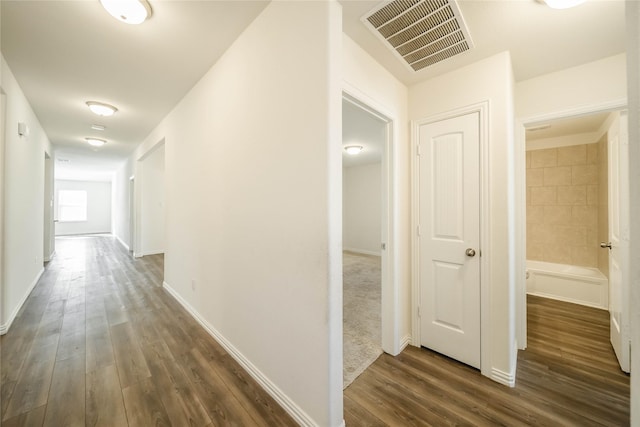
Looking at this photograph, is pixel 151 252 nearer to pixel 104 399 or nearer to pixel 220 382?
pixel 104 399

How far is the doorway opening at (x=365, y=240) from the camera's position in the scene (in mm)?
2166

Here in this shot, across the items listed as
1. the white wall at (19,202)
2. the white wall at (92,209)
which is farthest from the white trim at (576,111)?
the white wall at (92,209)

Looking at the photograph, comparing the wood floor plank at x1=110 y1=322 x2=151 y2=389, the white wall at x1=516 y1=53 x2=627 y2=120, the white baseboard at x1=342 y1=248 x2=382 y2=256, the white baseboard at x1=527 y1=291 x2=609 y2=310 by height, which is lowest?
the wood floor plank at x1=110 y1=322 x2=151 y2=389

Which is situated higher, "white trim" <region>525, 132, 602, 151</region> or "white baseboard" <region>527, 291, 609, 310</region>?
"white trim" <region>525, 132, 602, 151</region>

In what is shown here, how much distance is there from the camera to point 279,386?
5.28 feet

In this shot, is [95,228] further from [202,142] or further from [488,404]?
[488,404]

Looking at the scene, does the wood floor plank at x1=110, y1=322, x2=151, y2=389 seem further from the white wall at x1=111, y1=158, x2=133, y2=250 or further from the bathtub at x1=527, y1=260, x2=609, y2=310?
the white wall at x1=111, y1=158, x2=133, y2=250

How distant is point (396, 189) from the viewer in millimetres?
2172

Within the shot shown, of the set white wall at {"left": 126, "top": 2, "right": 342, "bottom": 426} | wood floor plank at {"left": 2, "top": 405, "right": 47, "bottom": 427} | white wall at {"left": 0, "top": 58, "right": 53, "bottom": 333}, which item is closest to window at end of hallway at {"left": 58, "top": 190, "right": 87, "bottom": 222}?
white wall at {"left": 0, "top": 58, "right": 53, "bottom": 333}

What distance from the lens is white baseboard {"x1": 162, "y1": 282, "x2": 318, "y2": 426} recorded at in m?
1.45

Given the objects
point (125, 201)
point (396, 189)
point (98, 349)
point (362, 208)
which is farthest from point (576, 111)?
point (125, 201)

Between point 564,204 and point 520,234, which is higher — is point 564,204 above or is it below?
above

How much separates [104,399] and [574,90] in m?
4.27

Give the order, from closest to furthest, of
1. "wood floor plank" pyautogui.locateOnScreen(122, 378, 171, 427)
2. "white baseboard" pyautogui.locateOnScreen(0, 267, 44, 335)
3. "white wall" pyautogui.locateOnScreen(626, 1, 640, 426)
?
"white wall" pyautogui.locateOnScreen(626, 1, 640, 426) < "wood floor plank" pyautogui.locateOnScreen(122, 378, 171, 427) < "white baseboard" pyautogui.locateOnScreen(0, 267, 44, 335)
